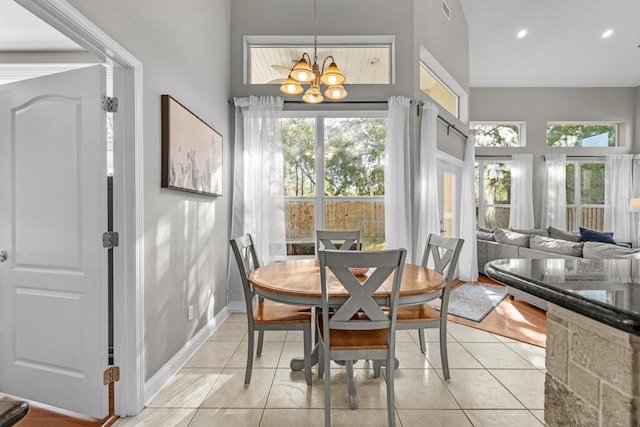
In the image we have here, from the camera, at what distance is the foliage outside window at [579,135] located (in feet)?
22.7

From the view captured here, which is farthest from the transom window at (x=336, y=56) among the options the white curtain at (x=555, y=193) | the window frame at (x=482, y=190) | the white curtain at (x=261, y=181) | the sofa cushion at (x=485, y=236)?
the white curtain at (x=555, y=193)

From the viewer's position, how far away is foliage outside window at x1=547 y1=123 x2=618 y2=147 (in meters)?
6.91

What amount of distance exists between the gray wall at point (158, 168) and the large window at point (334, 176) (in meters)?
0.87

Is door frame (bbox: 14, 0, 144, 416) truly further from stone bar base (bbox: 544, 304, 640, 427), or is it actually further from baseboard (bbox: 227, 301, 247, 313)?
stone bar base (bbox: 544, 304, 640, 427)

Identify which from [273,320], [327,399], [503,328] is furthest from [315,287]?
[503,328]

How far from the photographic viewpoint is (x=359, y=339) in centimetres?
179

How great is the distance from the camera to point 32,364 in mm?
1881

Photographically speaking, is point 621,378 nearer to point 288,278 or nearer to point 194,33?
point 288,278

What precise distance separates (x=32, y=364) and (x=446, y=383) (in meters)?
2.59

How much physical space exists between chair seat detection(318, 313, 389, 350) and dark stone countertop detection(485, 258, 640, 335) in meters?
1.05

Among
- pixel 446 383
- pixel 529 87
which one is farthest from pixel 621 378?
pixel 529 87

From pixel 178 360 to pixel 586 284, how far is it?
2.55 meters

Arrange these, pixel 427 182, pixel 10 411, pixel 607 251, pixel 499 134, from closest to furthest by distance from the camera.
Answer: pixel 10 411 → pixel 607 251 → pixel 427 182 → pixel 499 134

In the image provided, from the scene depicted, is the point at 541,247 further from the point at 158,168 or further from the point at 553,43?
the point at 158,168
